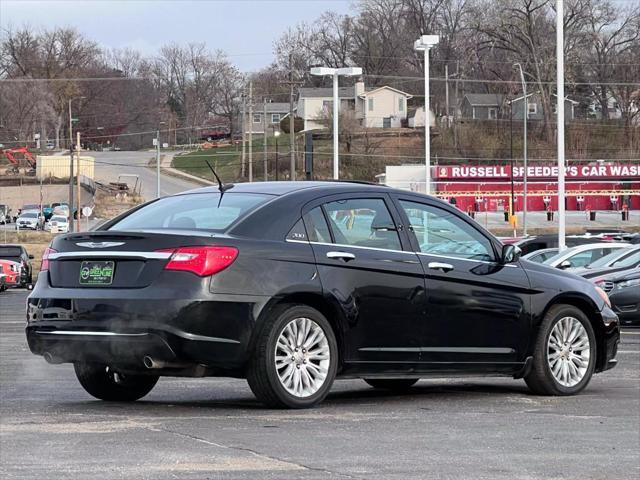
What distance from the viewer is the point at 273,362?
7.79m

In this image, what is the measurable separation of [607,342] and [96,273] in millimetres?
4524

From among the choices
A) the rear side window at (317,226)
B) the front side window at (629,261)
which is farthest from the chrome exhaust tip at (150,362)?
the front side window at (629,261)

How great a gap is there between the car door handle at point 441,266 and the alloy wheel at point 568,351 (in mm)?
1208

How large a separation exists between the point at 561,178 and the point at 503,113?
257 feet

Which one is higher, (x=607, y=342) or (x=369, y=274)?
(x=369, y=274)

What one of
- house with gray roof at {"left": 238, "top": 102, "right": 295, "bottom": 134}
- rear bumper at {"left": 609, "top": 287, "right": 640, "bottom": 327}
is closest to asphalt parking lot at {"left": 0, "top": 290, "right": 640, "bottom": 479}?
rear bumper at {"left": 609, "top": 287, "right": 640, "bottom": 327}

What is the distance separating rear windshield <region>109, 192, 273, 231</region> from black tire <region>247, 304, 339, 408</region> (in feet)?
2.46

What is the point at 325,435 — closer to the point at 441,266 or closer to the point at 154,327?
the point at 154,327

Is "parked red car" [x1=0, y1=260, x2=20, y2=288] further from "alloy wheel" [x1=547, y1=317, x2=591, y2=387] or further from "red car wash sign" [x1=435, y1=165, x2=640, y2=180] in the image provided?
"red car wash sign" [x1=435, y1=165, x2=640, y2=180]

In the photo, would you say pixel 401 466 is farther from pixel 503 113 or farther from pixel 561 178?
pixel 503 113

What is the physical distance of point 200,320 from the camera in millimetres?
7551

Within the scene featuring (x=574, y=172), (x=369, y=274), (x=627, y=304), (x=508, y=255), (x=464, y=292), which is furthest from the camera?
(x=574, y=172)

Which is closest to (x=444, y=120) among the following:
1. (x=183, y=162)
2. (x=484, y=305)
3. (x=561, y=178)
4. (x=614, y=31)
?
(x=614, y=31)

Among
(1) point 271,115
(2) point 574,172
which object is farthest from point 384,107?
(2) point 574,172
